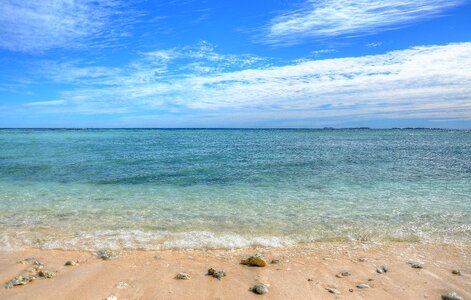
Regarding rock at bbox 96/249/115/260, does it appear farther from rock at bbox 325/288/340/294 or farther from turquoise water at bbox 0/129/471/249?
rock at bbox 325/288/340/294

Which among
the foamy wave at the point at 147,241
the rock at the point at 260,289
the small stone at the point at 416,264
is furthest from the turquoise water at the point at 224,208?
the rock at the point at 260,289

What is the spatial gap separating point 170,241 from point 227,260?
1849mm

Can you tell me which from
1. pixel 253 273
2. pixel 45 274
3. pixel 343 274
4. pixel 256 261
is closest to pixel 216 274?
pixel 253 273

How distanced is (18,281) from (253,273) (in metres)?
4.11

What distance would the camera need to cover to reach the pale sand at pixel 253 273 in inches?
223

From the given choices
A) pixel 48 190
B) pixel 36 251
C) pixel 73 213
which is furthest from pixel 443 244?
pixel 48 190

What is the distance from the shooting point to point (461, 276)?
6398 millimetres

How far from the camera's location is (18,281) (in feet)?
19.3

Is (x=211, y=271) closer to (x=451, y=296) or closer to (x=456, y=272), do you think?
(x=451, y=296)

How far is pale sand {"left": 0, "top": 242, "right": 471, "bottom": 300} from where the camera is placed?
5.65m

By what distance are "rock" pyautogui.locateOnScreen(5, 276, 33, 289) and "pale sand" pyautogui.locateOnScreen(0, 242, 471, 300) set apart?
9cm

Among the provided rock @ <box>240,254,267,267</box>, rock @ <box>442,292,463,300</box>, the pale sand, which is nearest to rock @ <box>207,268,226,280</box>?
the pale sand

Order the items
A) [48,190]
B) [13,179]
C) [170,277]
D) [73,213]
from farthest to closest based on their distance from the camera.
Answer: [13,179]
[48,190]
[73,213]
[170,277]

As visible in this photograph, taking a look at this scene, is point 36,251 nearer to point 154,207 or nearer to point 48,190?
point 154,207
